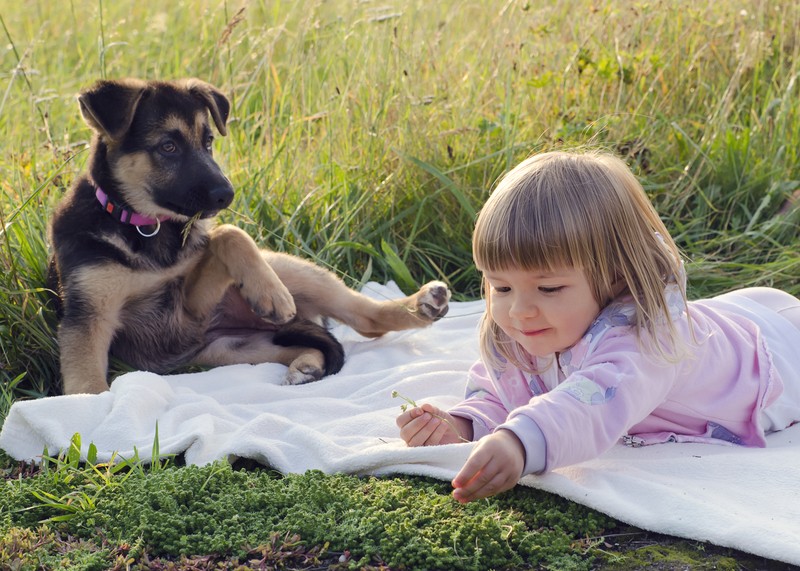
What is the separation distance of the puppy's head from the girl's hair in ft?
5.55

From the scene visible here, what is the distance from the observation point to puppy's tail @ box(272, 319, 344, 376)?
13.1ft

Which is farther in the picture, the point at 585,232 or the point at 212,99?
the point at 212,99

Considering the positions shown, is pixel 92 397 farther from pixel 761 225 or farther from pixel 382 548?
pixel 761 225

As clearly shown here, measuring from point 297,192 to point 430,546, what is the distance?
123 inches

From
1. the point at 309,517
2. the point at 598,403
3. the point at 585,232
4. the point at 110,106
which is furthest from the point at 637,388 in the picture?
the point at 110,106

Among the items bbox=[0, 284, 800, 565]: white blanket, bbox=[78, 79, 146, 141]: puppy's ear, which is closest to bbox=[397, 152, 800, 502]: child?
bbox=[0, 284, 800, 565]: white blanket

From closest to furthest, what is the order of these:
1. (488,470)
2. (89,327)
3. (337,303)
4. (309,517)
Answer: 1. (488,470)
2. (309,517)
3. (89,327)
4. (337,303)

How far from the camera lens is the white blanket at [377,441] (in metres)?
2.40

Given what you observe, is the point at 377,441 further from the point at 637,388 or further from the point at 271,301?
the point at 271,301

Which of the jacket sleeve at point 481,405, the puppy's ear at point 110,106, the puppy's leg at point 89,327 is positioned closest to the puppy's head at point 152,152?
the puppy's ear at point 110,106

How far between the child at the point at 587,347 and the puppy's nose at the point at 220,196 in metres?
1.50

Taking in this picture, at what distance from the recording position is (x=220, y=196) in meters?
3.92

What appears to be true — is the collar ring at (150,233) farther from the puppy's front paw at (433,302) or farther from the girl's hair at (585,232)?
the girl's hair at (585,232)

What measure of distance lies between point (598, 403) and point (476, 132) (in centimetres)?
305
